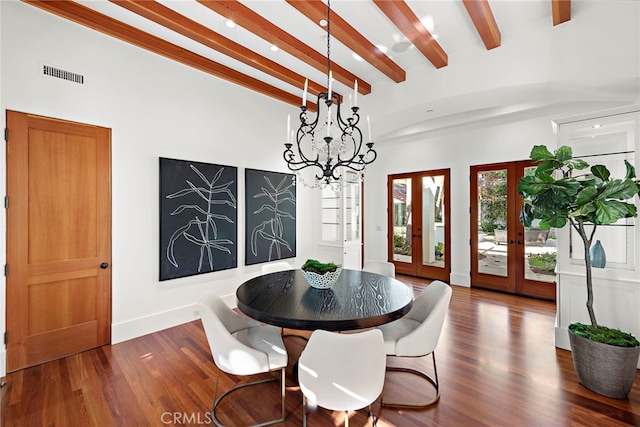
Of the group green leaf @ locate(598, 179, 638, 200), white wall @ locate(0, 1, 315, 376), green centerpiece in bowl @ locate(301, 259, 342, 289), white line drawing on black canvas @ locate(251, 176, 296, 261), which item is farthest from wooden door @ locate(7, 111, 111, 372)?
green leaf @ locate(598, 179, 638, 200)

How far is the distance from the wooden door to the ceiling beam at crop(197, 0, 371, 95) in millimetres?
1828

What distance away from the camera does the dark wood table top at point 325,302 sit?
1819 mm

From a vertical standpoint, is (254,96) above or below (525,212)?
above

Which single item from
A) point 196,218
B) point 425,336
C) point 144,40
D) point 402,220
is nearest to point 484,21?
point 425,336

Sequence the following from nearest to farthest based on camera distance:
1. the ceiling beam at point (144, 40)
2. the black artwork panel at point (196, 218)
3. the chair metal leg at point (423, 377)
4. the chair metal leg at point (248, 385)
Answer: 1. the chair metal leg at point (248, 385)
2. the chair metal leg at point (423, 377)
3. the ceiling beam at point (144, 40)
4. the black artwork panel at point (196, 218)

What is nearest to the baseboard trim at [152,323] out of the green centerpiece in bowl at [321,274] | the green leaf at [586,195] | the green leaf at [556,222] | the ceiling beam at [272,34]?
the green centerpiece in bowl at [321,274]

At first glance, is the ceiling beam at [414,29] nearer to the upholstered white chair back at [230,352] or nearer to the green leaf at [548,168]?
the green leaf at [548,168]

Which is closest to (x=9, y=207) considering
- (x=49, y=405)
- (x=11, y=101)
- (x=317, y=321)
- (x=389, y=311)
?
(x=11, y=101)

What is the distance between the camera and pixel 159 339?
328 centimetres

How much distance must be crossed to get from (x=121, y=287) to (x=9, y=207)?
1.23 meters

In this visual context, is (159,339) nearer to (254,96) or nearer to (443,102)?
(254,96)

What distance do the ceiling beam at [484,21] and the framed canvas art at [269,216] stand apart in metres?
3.17

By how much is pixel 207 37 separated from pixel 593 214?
13.0 ft

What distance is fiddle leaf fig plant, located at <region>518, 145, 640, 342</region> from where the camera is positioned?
2.28 metres
